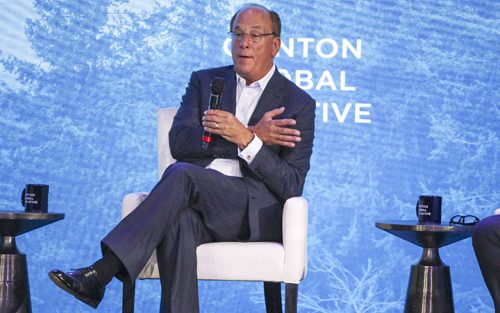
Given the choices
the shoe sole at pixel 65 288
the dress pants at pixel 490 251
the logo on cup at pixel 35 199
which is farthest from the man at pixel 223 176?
the dress pants at pixel 490 251

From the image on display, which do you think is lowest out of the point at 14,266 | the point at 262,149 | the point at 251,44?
the point at 14,266

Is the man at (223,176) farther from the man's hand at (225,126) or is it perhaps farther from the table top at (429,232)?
the table top at (429,232)

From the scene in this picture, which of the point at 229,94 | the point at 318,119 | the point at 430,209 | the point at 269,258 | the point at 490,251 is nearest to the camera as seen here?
the point at 490,251

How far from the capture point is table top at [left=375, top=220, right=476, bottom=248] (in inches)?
139

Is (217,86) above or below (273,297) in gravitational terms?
above

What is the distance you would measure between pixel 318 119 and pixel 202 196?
1.41 meters

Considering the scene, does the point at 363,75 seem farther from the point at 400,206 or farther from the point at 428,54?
the point at 400,206

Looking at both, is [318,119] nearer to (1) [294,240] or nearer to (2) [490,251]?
(1) [294,240]

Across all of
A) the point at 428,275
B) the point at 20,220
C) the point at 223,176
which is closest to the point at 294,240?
the point at 223,176

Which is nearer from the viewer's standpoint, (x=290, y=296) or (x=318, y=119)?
(x=290, y=296)

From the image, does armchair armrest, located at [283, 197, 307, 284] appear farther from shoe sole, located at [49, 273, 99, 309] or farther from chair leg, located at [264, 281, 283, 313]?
shoe sole, located at [49, 273, 99, 309]

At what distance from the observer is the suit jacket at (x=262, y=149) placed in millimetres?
3451

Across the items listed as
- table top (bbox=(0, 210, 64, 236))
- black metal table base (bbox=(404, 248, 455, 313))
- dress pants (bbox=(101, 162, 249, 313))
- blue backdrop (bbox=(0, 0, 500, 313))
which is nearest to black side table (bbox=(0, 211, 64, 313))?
table top (bbox=(0, 210, 64, 236))

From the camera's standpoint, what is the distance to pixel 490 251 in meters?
3.07
